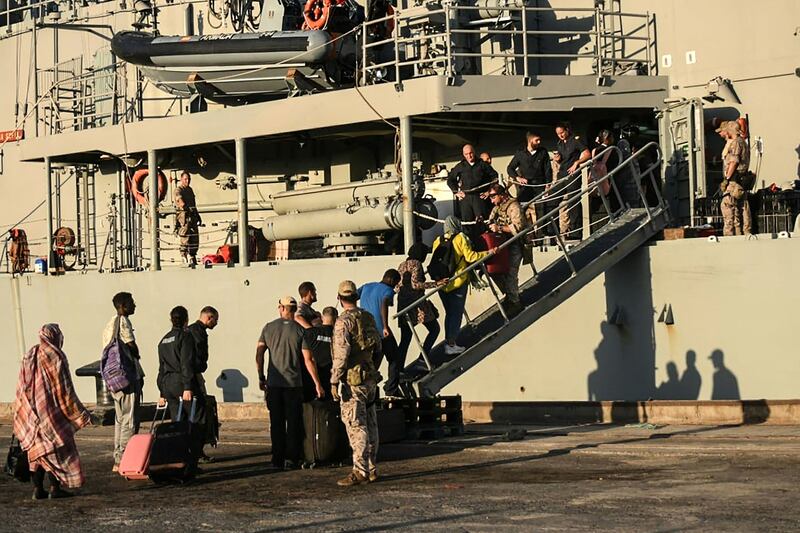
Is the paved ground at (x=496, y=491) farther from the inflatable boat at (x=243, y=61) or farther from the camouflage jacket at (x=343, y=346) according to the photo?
the inflatable boat at (x=243, y=61)

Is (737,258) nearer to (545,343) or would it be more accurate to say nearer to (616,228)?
(616,228)

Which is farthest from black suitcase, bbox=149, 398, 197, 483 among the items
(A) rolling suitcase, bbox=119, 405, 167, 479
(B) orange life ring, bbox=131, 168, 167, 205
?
(B) orange life ring, bbox=131, 168, 167, 205

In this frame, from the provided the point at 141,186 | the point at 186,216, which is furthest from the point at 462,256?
the point at 141,186

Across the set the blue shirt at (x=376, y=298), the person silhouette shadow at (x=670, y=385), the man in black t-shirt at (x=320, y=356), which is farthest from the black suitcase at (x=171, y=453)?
the person silhouette shadow at (x=670, y=385)

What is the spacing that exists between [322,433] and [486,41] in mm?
7307

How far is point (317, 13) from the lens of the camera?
55.8ft

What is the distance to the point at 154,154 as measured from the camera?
58.9ft

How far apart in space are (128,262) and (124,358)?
896 centimetres

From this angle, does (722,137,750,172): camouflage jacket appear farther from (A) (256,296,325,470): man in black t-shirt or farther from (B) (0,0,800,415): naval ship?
(A) (256,296,325,470): man in black t-shirt

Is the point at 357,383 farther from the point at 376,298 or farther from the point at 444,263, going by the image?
the point at 444,263

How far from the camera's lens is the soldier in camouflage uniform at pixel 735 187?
45.6 ft

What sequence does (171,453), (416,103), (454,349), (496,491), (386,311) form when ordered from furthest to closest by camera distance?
(416,103)
(454,349)
(386,311)
(171,453)
(496,491)

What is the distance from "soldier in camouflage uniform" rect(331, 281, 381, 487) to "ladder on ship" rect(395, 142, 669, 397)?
2299 millimetres

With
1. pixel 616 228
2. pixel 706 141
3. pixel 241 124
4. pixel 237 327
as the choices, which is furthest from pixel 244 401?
pixel 706 141
